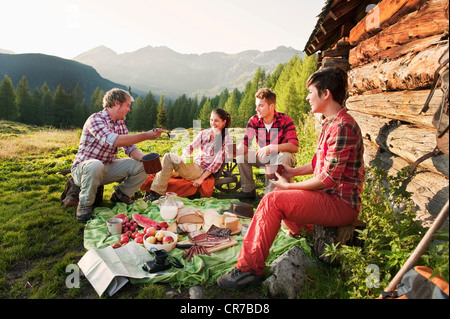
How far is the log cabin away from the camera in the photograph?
2.58 m

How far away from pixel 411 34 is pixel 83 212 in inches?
202

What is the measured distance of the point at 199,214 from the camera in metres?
4.24

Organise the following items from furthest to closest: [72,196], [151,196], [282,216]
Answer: [151,196] < [72,196] < [282,216]

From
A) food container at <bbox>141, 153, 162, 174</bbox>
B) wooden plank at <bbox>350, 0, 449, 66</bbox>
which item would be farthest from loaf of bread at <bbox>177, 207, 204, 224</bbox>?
wooden plank at <bbox>350, 0, 449, 66</bbox>

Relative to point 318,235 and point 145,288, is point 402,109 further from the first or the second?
point 145,288

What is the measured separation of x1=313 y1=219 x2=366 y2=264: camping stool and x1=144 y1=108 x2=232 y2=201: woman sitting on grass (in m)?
2.85

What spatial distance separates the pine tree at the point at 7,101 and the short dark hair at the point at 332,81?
59.3 metres

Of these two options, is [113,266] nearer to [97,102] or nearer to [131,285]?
[131,285]

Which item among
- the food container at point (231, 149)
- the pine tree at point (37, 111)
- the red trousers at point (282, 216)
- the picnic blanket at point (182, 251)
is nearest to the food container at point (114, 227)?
the picnic blanket at point (182, 251)

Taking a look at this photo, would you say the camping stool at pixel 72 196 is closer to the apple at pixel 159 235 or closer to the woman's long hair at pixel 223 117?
the apple at pixel 159 235

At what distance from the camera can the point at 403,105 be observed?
10.3 feet

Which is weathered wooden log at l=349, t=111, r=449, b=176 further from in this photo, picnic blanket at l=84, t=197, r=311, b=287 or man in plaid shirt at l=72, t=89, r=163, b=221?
man in plaid shirt at l=72, t=89, r=163, b=221

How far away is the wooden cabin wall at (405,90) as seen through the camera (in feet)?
8.45

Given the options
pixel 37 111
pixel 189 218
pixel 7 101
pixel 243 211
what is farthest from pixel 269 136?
pixel 37 111
